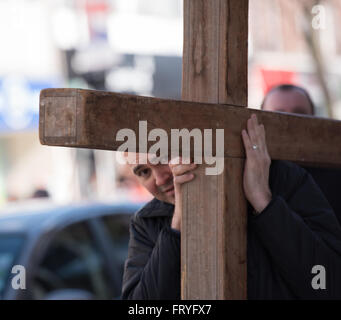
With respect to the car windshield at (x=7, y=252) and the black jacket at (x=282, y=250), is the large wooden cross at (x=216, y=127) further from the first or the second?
the car windshield at (x=7, y=252)

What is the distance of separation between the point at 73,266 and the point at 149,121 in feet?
11.0

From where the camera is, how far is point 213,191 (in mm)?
1888

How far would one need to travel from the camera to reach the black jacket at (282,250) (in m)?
1.93

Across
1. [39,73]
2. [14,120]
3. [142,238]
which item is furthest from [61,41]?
[142,238]

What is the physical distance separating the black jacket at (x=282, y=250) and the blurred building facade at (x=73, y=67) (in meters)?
12.0

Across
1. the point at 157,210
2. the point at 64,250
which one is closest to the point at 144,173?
the point at 157,210

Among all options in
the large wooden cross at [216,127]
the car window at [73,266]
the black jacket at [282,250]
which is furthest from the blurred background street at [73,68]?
the large wooden cross at [216,127]

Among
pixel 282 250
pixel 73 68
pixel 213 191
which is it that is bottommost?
pixel 282 250

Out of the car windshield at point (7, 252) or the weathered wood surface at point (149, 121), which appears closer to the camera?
the weathered wood surface at point (149, 121)

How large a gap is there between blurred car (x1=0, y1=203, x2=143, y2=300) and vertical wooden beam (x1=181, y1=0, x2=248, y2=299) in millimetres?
2547

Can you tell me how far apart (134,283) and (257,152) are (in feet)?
1.97

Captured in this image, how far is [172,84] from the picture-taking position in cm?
1767

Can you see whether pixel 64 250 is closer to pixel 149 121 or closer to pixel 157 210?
pixel 157 210
